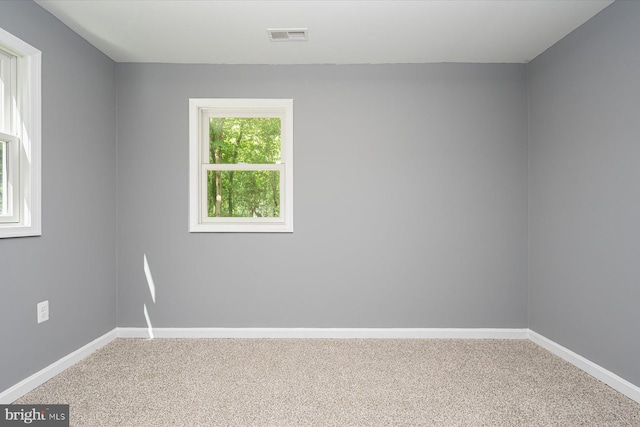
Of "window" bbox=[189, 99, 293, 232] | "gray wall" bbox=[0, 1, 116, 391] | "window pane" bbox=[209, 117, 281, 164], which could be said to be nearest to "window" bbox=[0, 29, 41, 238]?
"gray wall" bbox=[0, 1, 116, 391]

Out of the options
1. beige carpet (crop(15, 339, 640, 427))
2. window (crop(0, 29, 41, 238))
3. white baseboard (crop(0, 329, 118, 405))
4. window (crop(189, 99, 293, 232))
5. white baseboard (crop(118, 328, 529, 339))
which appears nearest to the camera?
beige carpet (crop(15, 339, 640, 427))

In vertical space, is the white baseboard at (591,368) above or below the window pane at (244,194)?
below

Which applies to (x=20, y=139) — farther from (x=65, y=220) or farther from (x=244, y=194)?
(x=244, y=194)

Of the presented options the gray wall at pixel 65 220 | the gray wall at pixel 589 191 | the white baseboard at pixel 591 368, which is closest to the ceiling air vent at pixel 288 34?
the gray wall at pixel 65 220

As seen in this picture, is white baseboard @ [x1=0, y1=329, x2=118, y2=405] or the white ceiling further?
the white ceiling

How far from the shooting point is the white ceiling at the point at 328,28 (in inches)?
97.5

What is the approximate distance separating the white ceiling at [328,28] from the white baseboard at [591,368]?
248 centimetres

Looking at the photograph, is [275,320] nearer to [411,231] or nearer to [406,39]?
[411,231]

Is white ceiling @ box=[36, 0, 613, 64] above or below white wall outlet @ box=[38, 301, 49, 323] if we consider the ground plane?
above

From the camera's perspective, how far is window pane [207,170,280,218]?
3.57 m

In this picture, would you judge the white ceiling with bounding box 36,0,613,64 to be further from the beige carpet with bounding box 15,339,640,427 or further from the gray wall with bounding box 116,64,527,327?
the beige carpet with bounding box 15,339,640,427

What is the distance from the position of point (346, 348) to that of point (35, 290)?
232cm

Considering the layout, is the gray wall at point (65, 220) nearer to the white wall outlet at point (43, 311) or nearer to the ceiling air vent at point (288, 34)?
the white wall outlet at point (43, 311)

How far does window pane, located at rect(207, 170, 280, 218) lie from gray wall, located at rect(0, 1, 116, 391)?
2.96 feet
